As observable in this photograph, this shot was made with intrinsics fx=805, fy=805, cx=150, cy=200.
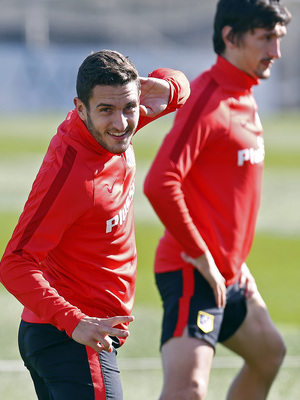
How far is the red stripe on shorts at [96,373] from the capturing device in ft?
11.5

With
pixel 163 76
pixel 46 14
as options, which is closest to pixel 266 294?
pixel 163 76

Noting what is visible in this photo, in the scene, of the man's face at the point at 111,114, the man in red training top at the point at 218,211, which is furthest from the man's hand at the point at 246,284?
the man's face at the point at 111,114

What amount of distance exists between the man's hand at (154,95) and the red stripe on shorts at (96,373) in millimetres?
1160

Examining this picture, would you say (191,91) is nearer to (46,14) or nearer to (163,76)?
(163,76)

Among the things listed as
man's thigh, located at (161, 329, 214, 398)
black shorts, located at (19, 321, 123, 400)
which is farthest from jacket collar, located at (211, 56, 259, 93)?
black shorts, located at (19, 321, 123, 400)

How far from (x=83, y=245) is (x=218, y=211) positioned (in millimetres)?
1192

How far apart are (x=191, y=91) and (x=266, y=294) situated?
428 cm

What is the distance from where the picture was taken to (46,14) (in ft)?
134

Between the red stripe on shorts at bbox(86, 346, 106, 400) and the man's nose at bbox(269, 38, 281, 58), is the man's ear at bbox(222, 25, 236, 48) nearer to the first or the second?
the man's nose at bbox(269, 38, 281, 58)

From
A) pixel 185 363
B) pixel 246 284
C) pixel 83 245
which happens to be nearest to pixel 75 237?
pixel 83 245

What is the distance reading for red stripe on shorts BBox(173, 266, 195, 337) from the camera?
4.38m

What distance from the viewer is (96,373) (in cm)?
352

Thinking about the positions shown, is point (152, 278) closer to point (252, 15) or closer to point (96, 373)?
point (252, 15)

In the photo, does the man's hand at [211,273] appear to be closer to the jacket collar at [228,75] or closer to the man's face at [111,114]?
the jacket collar at [228,75]
